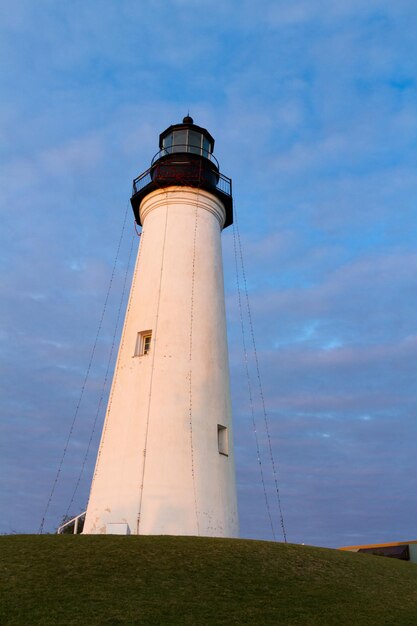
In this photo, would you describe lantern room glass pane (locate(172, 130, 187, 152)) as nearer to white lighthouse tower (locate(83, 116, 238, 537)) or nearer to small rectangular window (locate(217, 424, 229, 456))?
white lighthouse tower (locate(83, 116, 238, 537))

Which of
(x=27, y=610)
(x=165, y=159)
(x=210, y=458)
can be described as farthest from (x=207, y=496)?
(x=165, y=159)

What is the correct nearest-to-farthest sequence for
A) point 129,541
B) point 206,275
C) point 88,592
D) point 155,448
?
1. point 88,592
2. point 129,541
3. point 155,448
4. point 206,275

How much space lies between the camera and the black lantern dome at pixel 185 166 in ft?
76.7

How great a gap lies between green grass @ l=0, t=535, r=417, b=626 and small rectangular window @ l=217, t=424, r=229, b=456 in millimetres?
4569

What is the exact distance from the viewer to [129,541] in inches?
572

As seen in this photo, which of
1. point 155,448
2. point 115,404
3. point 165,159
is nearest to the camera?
point 155,448

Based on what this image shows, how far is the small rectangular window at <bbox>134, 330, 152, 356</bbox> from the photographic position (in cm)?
2112

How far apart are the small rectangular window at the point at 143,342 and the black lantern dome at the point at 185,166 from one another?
607 centimetres

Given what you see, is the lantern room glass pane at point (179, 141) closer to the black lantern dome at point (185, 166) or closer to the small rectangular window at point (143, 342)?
the black lantern dome at point (185, 166)

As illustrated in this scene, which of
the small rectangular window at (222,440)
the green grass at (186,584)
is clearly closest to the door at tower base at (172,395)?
the small rectangular window at (222,440)

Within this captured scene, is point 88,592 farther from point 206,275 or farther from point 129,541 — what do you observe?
point 206,275

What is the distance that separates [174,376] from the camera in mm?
20109

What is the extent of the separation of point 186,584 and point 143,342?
10588 millimetres

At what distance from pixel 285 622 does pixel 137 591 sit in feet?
9.17
